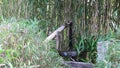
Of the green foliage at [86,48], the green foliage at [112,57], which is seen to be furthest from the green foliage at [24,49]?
the green foliage at [86,48]

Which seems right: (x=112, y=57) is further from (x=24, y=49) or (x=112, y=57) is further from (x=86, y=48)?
(x=86, y=48)

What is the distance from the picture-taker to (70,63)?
9.32 feet

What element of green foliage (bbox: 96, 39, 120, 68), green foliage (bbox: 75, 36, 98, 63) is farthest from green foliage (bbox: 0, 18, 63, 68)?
green foliage (bbox: 75, 36, 98, 63)

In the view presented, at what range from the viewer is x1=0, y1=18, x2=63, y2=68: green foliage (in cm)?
177

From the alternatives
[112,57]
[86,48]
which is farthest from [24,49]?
[86,48]

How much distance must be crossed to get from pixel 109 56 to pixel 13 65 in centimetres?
78

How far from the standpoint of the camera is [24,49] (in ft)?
6.32

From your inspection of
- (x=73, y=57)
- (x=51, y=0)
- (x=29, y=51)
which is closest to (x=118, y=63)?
(x=29, y=51)

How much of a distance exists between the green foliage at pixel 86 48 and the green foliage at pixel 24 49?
40.9 inches

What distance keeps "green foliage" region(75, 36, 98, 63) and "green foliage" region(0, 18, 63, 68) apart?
3.41 feet

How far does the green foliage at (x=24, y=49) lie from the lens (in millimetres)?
1765

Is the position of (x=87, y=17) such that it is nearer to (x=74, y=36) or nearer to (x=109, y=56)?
(x=74, y=36)

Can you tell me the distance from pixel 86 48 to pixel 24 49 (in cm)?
162

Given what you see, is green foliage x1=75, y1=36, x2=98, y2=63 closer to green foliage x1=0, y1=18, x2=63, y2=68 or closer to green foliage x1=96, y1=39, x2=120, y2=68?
green foliage x1=0, y1=18, x2=63, y2=68
